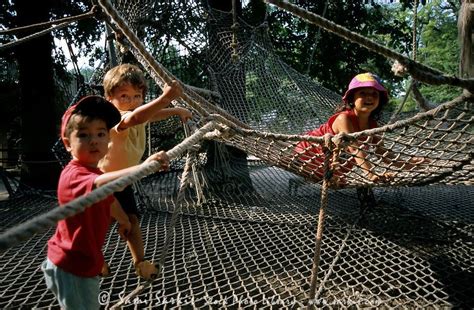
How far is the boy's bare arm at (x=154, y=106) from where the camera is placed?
94cm

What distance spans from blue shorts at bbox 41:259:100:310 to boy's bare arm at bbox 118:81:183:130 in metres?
0.40

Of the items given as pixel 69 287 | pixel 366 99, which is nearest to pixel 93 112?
pixel 69 287

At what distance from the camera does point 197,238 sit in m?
1.84

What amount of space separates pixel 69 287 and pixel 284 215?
152cm

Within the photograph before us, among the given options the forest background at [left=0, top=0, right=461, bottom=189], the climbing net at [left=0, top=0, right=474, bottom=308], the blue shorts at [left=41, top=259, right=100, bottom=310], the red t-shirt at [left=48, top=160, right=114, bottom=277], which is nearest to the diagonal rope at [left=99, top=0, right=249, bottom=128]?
the climbing net at [left=0, top=0, right=474, bottom=308]

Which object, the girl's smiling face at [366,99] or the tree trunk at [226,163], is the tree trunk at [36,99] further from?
the girl's smiling face at [366,99]

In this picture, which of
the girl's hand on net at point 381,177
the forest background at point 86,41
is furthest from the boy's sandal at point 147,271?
the forest background at point 86,41

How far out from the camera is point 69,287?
2.40ft

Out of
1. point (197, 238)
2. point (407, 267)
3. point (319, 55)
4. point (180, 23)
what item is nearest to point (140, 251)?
point (197, 238)

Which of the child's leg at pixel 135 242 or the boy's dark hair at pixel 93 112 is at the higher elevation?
the boy's dark hair at pixel 93 112

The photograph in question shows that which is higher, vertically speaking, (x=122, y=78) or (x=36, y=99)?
(x=122, y=78)

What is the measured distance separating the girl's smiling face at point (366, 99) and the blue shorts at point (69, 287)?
116 centimetres

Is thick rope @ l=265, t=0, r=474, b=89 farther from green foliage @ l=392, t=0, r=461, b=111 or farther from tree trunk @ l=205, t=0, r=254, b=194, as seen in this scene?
green foliage @ l=392, t=0, r=461, b=111

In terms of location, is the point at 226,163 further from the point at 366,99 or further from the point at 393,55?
the point at 393,55
